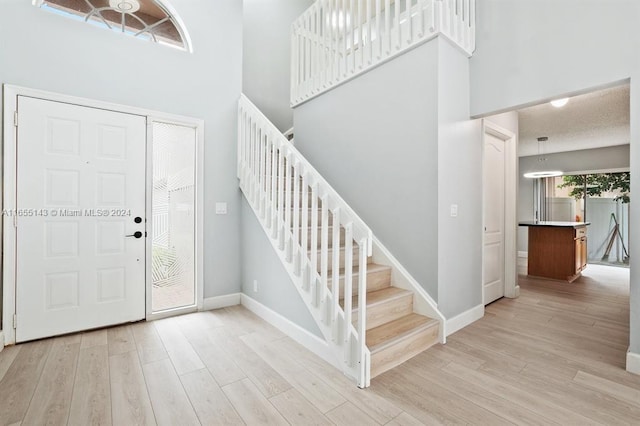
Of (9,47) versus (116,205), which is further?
(116,205)

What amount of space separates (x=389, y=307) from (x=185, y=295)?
2241mm

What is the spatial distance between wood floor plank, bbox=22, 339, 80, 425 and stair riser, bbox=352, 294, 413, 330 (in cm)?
189

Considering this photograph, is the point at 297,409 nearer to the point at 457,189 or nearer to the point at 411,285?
the point at 411,285

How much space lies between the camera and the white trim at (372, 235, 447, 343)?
2.57m

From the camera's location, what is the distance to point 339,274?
2.52 metres

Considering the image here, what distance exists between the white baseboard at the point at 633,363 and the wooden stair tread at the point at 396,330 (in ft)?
4.23

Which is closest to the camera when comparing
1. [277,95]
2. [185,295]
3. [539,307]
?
[185,295]

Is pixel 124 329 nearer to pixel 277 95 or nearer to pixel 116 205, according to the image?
pixel 116 205

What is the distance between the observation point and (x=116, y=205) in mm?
2805

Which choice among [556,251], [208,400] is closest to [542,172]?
[556,251]

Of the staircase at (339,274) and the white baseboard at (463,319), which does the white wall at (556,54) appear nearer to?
the white baseboard at (463,319)

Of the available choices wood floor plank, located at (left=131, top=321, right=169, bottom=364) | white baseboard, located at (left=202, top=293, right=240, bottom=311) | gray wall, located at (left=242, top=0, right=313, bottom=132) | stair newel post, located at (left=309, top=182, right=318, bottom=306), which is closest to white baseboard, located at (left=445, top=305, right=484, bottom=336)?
stair newel post, located at (left=309, top=182, right=318, bottom=306)

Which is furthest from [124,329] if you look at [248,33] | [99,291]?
[248,33]

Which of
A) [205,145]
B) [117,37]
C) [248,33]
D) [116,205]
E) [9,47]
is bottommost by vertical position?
[116,205]
